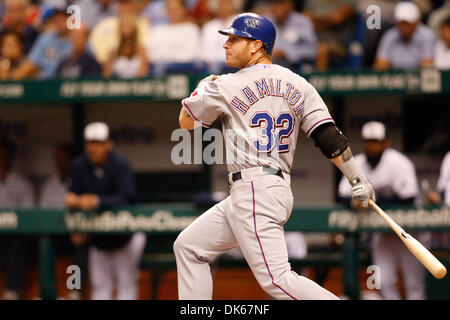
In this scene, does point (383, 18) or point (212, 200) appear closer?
point (212, 200)

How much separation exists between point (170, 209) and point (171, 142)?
187 centimetres

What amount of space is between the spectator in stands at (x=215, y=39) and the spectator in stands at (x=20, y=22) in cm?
187

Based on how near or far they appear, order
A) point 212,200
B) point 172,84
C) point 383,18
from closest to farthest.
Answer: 1. point 212,200
2. point 172,84
3. point 383,18

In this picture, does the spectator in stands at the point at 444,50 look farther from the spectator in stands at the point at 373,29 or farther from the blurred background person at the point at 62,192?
the blurred background person at the point at 62,192

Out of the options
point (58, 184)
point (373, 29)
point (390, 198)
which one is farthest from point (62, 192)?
point (373, 29)

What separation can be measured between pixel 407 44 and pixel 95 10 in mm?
3323

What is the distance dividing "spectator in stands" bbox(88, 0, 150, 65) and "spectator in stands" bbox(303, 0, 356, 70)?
169 cm

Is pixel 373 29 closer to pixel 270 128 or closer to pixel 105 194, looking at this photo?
pixel 105 194

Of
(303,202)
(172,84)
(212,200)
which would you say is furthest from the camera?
(303,202)

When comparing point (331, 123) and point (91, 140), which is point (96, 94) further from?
point (331, 123)

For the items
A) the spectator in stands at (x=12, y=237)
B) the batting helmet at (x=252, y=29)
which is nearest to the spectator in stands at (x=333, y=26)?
the spectator in stands at (x=12, y=237)

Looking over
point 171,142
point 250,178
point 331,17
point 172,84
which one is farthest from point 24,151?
point 250,178

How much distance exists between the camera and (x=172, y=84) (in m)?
6.41

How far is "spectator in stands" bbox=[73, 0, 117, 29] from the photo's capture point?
7.65 m
